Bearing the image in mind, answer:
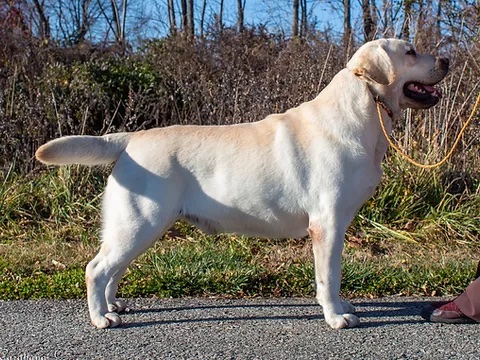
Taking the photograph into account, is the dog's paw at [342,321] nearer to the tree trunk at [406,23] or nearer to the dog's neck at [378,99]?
the dog's neck at [378,99]

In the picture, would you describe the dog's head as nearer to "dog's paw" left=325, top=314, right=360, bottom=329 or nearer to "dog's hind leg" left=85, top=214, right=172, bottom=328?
"dog's paw" left=325, top=314, right=360, bottom=329

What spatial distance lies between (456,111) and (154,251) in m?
3.98

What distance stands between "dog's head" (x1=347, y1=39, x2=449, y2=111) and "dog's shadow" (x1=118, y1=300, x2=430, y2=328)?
4.49 ft

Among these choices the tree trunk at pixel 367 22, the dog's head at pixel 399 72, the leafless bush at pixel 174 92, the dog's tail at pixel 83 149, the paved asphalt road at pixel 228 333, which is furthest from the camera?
the tree trunk at pixel 367 22

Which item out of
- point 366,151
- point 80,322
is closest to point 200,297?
point 80,322

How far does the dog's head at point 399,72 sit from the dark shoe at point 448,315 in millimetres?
1301

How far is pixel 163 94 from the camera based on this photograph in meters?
9.09

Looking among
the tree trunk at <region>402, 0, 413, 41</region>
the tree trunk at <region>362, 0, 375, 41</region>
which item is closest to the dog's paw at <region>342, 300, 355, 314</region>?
the tree trunk at <region>402, 0, 413, 41</region>

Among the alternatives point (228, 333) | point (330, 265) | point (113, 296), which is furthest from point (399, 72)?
point (113, 296)

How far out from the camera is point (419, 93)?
4383 millimetres

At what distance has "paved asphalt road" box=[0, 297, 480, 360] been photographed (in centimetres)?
361

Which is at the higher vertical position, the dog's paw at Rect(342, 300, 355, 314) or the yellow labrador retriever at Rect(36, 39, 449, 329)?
the yellow labrador retriever at Rect(36, 39, 449, 329)

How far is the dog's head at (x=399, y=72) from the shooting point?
4258 mm

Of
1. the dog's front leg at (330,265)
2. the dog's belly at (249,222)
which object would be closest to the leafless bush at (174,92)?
the dog's belly at (249,222)
